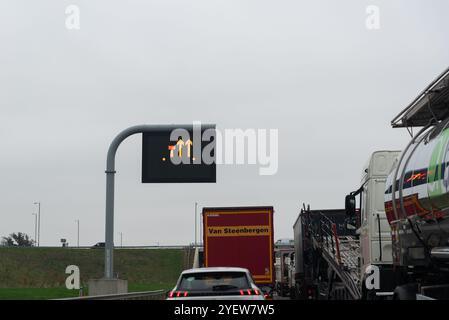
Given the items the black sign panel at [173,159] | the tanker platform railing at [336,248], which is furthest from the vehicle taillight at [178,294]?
the black sign panel at [173,159]

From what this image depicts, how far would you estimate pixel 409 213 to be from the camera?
12.8m

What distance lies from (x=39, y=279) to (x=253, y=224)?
5775 cm

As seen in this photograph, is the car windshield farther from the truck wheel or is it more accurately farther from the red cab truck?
the red cab truck

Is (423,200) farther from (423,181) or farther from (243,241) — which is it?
(243,241)

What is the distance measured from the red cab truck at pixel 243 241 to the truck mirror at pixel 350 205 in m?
6.53

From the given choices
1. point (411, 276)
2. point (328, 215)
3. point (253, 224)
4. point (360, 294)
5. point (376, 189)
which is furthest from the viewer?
point (328, 215)

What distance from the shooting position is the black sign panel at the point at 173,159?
23109 millimetres

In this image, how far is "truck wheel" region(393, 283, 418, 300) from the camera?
1321cm

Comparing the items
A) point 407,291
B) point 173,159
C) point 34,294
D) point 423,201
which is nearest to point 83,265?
point 34,294

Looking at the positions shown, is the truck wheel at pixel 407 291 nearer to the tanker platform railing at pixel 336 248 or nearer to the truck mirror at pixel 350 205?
the truck mirror at pixel 350 205

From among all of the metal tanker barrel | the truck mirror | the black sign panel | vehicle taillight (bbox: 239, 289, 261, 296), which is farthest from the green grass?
the metal tanker barrel

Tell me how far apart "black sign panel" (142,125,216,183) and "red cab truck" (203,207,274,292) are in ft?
5.71
